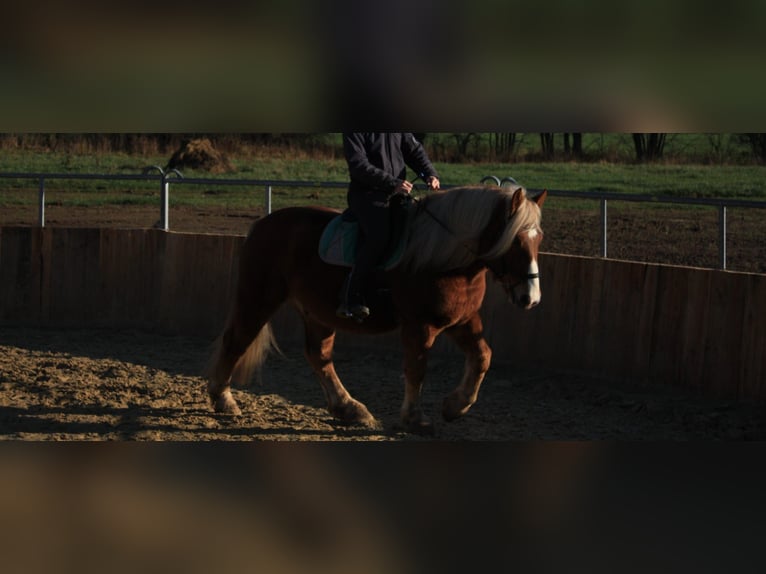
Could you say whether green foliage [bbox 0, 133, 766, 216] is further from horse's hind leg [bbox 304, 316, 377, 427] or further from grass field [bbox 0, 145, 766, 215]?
horse's hind leg [bbox 304, 316, 377, 427]

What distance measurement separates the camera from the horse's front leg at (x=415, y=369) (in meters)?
6.93

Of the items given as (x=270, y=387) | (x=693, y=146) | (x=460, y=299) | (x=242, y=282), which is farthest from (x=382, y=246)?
(x=693, y=146)

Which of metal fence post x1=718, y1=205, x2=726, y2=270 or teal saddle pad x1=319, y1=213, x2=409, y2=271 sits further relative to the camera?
metal fence post x1=718, y1=205, x2=726, y2=270

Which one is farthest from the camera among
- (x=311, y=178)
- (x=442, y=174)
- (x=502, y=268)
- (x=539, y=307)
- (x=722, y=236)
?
(x=311, y=178)

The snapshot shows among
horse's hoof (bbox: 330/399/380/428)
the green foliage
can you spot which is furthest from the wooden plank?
the green foliage

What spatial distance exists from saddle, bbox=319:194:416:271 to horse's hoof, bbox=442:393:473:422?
3.38 feet

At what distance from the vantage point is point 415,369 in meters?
6.98

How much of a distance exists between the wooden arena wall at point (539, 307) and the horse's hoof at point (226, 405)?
283 cm

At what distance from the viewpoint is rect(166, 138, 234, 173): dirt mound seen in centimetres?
2019

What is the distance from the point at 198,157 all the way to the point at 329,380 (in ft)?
44.7

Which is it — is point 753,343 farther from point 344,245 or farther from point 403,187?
point 344,245

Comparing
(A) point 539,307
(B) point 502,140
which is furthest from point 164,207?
(B) point 502,140

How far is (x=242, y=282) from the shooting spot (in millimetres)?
7660
